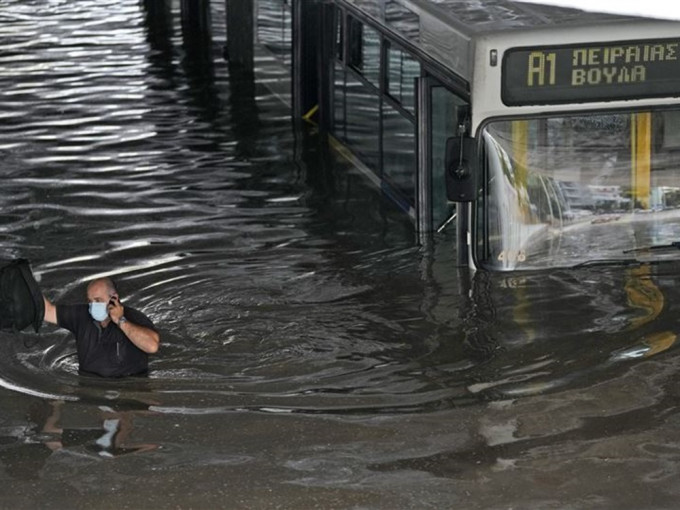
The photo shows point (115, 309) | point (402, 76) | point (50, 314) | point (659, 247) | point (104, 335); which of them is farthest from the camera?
point (402, 76)

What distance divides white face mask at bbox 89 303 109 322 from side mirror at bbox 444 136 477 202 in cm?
237

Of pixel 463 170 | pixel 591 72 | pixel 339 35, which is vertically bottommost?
pixel 339 35

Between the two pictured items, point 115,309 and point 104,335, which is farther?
point 104,335

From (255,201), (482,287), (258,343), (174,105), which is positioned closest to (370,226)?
(255,201)

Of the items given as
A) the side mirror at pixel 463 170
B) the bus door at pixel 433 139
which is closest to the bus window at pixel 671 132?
the side mirror at pixel 463 170

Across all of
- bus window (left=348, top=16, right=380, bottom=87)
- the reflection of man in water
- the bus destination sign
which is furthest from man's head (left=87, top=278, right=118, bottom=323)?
bus window (left=348, top=16, right=380, bottom=87)

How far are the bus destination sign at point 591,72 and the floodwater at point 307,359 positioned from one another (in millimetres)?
1632

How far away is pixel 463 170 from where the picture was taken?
992 cm

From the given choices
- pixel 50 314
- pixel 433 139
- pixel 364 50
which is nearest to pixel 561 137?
pixel 433 139

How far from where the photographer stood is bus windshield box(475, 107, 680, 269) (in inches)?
402

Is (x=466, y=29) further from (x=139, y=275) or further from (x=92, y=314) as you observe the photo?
(x=139, y=275)

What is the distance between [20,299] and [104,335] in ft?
1.96

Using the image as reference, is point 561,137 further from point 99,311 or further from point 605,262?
point 99,311

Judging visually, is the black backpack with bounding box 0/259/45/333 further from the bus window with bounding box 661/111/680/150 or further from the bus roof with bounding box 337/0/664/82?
the bus window with bounding box 661/111/680/150
